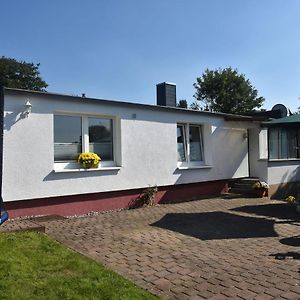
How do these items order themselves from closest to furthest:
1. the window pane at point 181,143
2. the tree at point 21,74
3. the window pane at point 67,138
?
the window pane at point 67,138, the window pane at point 181,143, the tree at point 21,74

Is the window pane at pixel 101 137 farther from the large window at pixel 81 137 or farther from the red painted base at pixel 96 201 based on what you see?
the red painted base at pixel 96 201

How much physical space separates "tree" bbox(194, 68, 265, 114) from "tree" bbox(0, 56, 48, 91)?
24329 millimetres

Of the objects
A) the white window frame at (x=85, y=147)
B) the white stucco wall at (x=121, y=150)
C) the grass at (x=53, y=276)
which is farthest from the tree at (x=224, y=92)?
the grass at (x=53, y=276)

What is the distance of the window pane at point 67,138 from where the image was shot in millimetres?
10414

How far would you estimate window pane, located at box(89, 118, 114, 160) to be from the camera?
11.2 metres

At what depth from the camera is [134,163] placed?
11898 mm

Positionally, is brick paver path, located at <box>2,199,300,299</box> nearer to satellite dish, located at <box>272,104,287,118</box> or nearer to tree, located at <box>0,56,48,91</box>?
satellite dish, located at <box>272,104,287,118</box>

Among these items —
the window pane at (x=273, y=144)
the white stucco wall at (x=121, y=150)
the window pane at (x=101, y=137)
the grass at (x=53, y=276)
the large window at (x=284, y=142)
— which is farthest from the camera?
the large window at (x=284, y=142)

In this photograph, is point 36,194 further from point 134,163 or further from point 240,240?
point 240,240

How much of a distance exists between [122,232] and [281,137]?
11.9 metres

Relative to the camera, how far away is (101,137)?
37.5 ft

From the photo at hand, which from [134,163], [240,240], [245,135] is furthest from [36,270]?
[245,135]

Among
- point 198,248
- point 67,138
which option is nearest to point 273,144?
point 67,138

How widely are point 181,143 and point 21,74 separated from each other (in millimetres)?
49987
